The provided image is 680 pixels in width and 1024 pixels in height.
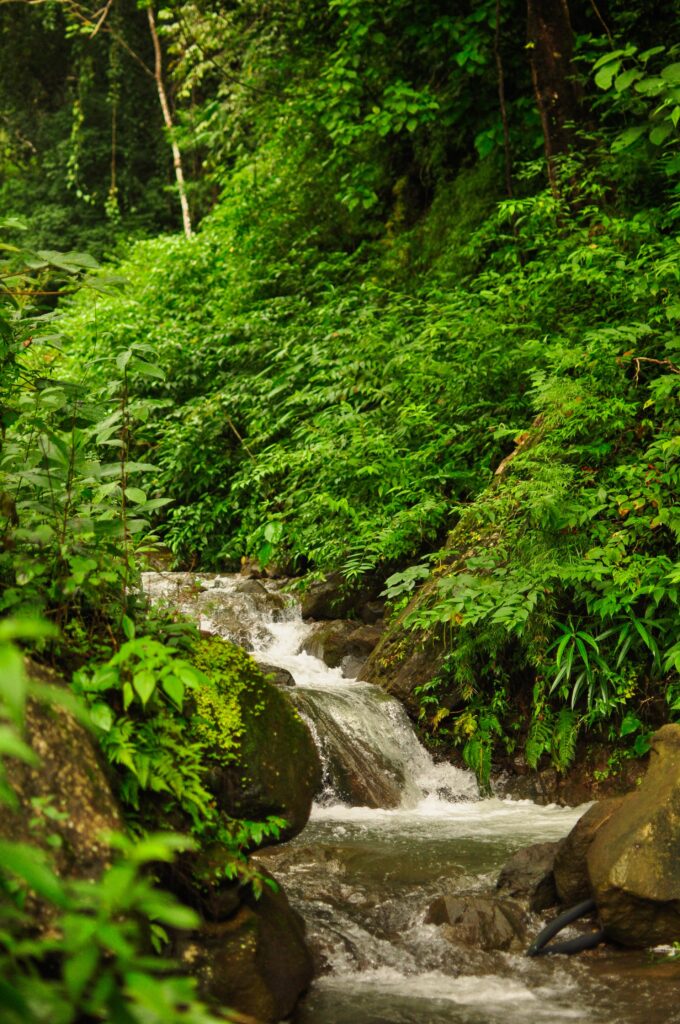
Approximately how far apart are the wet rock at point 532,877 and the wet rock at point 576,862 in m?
0.06

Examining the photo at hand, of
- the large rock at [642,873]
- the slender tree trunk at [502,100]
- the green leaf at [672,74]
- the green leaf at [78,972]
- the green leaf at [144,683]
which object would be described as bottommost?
the large rock at [642,873]

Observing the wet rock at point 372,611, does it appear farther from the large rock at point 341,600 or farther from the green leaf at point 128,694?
the green leaf at point 128,694

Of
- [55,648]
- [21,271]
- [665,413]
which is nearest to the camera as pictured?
[55,648]

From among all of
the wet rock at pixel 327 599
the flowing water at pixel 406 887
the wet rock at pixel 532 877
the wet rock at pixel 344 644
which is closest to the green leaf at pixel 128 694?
the flowing water at pixel 406 887

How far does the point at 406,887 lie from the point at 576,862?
2.87 ft

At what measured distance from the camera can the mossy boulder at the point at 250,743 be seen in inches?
144

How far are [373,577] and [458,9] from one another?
290 inches

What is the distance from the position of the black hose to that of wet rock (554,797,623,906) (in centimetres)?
12

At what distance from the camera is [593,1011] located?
3.60 metres

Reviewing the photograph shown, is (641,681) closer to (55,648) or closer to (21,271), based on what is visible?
(55,648)

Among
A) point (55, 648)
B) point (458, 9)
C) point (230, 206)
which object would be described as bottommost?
point (55, 648)

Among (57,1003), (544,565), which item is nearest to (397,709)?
(544,565)

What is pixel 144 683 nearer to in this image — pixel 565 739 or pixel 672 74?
pixel 565 739

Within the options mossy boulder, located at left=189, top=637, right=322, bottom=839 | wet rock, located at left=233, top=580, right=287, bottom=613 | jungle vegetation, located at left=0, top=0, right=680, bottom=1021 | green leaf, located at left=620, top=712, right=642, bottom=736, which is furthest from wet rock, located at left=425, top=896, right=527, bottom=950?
wet rock, located at left=233, top=580, right=287, bottom=613
